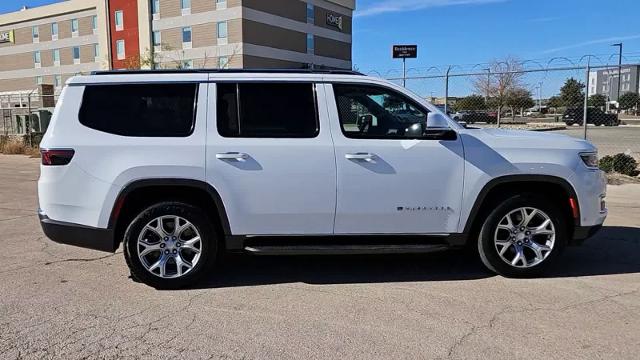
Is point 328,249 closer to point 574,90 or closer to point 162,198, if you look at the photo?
point 162,198

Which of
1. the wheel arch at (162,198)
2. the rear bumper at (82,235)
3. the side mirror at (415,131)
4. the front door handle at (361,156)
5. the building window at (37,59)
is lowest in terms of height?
the rear bumper at (82,235)

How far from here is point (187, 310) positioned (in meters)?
4.52

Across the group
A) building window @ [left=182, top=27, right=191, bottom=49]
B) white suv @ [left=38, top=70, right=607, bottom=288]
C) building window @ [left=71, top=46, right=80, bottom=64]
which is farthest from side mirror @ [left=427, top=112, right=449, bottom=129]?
building window @ [left=71, top=46, right=80, bottom=64]

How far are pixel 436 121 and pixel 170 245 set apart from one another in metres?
2.63

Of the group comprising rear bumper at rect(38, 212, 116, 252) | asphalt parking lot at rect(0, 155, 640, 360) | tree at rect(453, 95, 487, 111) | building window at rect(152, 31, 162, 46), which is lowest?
asphalt parking lot at rect(0, 155, 640, 360)

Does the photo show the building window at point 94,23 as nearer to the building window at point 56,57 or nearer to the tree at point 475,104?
the building window at point 56,57

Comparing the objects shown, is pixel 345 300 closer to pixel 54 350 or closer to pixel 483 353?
pixel 483 353

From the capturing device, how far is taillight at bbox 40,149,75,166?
480cm

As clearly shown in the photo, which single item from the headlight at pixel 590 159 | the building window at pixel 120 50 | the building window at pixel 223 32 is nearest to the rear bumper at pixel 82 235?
the headlight at pixel 590 159

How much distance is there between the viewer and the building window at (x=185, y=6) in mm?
59459

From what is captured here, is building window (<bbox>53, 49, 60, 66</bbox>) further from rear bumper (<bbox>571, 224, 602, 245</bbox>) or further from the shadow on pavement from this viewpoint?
rear bumper (<bbox>571, 224, 602, 245</bbox>)

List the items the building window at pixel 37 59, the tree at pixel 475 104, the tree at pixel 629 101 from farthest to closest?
the building window at pixel 37 59, the tree at pixel 629 101, the tree at pixel 475 104

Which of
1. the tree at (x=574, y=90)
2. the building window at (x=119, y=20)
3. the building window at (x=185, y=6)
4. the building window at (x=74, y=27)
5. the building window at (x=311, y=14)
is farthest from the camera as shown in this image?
the building window at (x=74, y=27)

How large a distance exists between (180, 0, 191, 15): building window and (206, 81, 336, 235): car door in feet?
193
